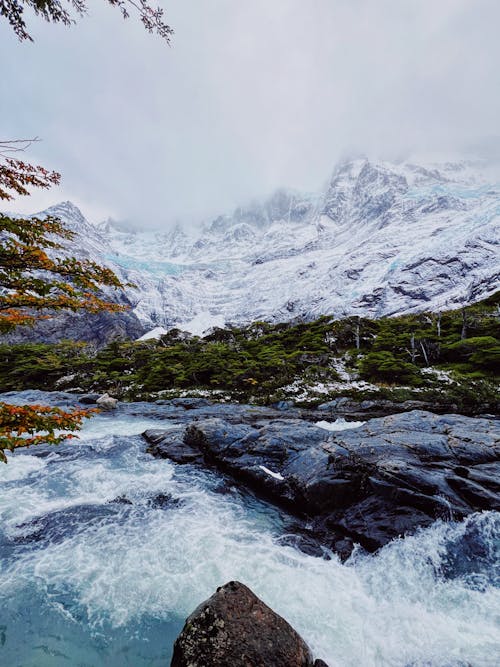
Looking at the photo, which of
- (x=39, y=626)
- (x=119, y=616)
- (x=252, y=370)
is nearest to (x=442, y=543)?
(x=119, y=616)

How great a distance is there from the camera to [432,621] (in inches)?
219

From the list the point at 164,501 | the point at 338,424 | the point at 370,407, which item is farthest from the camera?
the point at 370,407

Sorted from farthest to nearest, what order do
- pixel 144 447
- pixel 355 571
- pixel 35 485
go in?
pixel 144 447 → pixel 35 485 → pixel 355 571

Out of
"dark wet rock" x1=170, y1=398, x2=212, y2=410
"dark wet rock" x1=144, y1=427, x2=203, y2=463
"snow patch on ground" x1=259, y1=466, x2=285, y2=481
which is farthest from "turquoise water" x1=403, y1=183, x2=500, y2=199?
"snow patch on ground" x1=259, y1=466, x2=285, y2=481

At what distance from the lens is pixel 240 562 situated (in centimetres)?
721

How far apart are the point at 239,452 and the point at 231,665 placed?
8633 mm

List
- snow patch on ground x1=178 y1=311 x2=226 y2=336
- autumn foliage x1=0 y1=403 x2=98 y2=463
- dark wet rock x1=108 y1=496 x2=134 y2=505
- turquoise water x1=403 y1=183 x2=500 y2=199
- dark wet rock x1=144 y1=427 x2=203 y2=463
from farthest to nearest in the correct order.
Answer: turquoise water x1=403 y1=183 x2=500 y2=199 → snow patch on ground x1=178 y1=311 x2=226 y2=336 → dark wet rock x1=144 y1=427 x2=203 y2=463 → dark wet rock x1=108 y1=496 x2=134 y2=505 → autumn foliage x1=0 y1=403 x2=98 y2=463

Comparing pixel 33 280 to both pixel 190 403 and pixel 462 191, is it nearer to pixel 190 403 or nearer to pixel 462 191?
pixel 190 403

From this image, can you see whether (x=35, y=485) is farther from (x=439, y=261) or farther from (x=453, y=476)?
(x=439, y=261)

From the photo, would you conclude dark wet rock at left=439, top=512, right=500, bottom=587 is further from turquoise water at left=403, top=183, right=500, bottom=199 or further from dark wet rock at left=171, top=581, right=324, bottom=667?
turquoise water at left=403, top=183, right=500, bottom=199

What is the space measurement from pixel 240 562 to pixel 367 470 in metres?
4.31

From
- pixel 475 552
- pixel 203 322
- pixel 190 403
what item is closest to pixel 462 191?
pixel 203 322

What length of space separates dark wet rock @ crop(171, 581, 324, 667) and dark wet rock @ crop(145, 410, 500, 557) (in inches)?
140

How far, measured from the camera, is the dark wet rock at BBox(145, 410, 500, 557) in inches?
316
